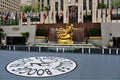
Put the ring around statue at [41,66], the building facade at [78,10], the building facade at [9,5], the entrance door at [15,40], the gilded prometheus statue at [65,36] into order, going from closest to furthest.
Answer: the ring around statue at [41,66] < the gilded prometheus statue at [65,36] < the entrance door at [15,40] < the building facade at [78,10] < the building facade at [9,5]

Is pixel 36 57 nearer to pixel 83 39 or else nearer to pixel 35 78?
pixel 35 78

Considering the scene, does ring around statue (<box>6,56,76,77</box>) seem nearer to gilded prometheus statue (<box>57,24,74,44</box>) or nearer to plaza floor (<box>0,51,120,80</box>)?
plaza floor (<box>0,51,120,80</box>)

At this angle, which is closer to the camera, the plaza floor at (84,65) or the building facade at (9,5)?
the plaza floor at (84,65)

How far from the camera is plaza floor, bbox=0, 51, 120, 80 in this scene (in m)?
13.8

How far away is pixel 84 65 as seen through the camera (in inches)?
612

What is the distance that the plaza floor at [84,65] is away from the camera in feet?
45.4

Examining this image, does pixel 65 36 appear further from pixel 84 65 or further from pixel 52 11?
pixel 52 11

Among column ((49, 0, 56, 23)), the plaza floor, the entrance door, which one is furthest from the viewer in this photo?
column ((49, 0, 56, 23))

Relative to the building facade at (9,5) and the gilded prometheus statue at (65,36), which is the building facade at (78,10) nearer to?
the gilded prometheus statue at (65,36)

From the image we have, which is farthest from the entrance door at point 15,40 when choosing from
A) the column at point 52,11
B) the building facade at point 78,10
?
the column at point 52,11

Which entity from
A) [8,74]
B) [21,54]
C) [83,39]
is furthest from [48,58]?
[83,39]

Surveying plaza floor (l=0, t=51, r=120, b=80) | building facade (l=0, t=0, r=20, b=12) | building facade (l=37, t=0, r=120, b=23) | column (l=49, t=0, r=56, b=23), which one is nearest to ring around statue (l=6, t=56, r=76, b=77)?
plaza floor (l=0, t=51, r=120, b=80)

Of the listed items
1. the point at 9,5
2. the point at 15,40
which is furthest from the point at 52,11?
the point at 9,5

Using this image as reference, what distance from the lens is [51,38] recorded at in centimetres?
3609
